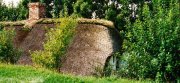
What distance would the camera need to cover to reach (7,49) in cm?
2311

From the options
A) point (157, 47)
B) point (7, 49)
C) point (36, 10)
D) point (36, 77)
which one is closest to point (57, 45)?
point (7, 49)

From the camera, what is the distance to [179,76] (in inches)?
769

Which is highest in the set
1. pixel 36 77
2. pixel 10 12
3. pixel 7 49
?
pixel 36 77

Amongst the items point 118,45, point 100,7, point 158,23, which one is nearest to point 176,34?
point 158,23

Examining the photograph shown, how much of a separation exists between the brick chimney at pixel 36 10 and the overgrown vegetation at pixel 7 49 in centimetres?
359

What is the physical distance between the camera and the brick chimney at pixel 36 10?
2656 cm

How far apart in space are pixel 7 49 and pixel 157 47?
7292 mm

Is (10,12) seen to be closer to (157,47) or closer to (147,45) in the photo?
(147,45)

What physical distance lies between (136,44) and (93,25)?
17.4ft

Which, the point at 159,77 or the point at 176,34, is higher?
the point at 176,34

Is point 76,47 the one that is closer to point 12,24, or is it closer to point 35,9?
point 35,9

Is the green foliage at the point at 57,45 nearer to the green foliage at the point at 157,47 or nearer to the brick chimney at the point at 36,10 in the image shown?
the green foliage at the point at 157,47

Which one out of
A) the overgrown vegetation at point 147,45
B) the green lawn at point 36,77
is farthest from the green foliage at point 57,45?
the green lawn at point 36,77

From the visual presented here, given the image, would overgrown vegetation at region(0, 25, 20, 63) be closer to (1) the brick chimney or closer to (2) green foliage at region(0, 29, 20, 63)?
(2) green foliage at region(0, 29, 20, 63)
